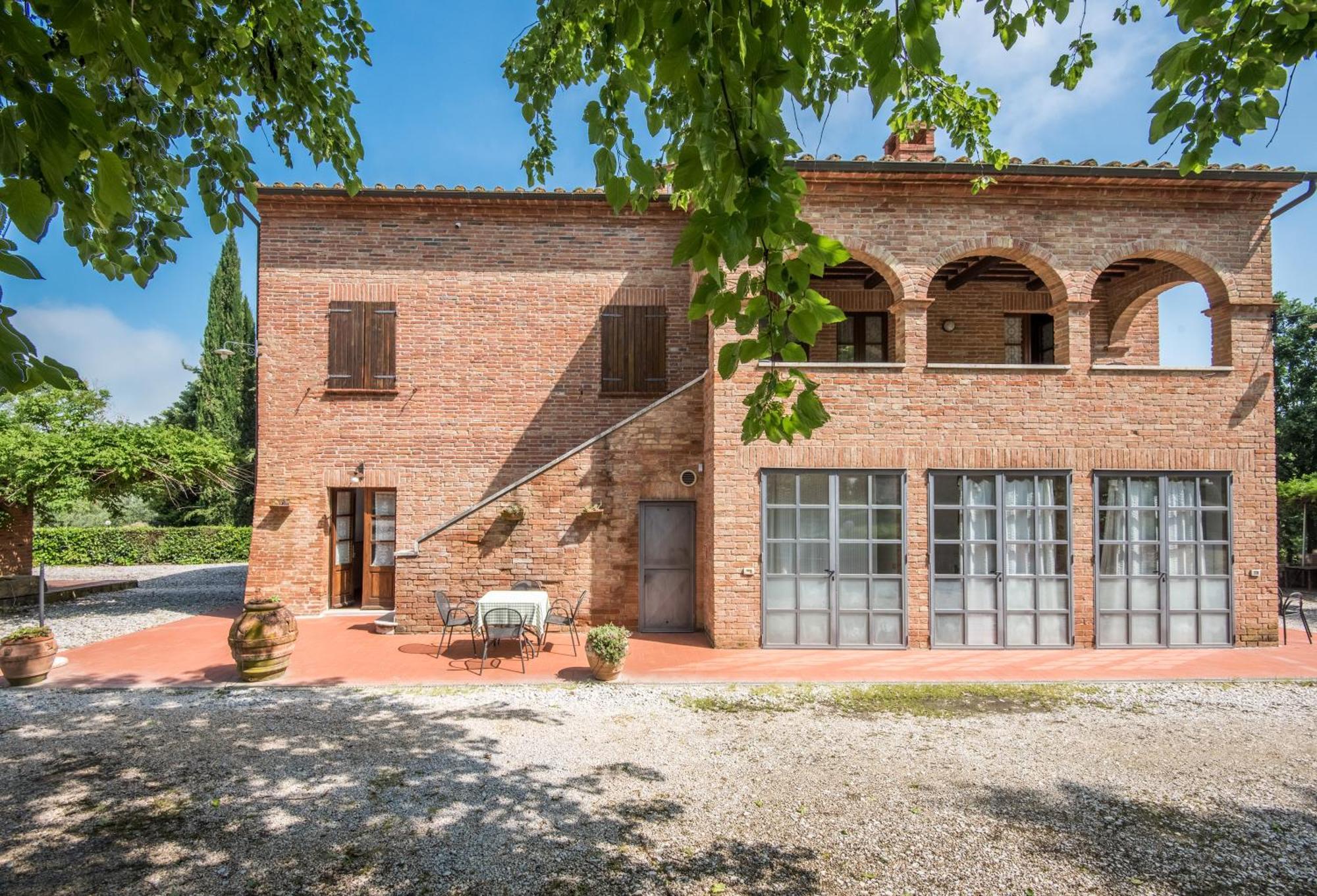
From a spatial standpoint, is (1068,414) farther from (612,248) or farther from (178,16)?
(178,16)

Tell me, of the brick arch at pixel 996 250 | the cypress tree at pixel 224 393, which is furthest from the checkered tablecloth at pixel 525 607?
the cypress tree at pixel 224 393

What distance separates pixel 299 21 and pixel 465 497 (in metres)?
7.97

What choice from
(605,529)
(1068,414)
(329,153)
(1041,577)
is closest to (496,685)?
(605,529)

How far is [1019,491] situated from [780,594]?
3.62 m

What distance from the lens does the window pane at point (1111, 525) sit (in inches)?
353

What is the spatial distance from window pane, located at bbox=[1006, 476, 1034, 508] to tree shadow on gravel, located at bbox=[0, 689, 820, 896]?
6.62 meters

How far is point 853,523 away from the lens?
8.91 metres

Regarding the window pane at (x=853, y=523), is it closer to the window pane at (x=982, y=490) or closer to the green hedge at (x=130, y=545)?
the window pane at (x=982, y=490)

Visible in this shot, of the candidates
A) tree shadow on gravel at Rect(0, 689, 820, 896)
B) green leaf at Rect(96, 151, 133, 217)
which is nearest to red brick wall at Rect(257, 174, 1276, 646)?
tree shadow on gravel at Rect(0, 689, 820, 896)

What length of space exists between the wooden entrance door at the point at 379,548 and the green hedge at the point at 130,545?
12.9m

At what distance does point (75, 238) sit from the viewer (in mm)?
3281

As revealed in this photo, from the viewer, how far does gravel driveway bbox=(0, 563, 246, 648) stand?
10438 millimetres

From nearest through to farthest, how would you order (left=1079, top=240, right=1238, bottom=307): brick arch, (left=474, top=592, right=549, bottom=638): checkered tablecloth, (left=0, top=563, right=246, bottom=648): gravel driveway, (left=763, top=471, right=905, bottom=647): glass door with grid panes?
1. (left=474, top=592, right=549, bottom=638): checkered tablecloth
2. (left=763, top=471, right=905, bottom=647): glass door with grid panes
3. (left=1079, top=240, right=1238, bottom=307): brick arch
4. (left=0, top=563, right=246, bottom=648): gravel driveway

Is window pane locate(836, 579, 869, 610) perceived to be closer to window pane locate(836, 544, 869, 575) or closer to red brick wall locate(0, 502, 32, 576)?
window pane locate(836, 544, 869, 575)
